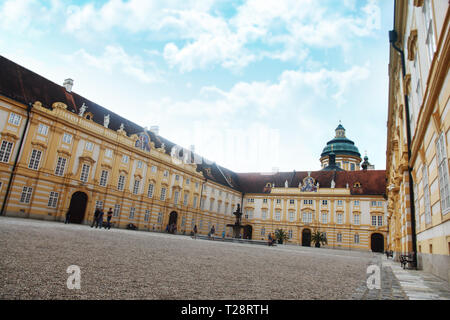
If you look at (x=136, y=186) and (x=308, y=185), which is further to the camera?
(x=308, y=185)

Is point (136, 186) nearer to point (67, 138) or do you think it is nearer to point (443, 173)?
point (67, 138)

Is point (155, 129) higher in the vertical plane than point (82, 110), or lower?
higher

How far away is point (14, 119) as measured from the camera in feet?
84.5

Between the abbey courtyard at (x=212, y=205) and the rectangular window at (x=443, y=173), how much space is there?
5cm

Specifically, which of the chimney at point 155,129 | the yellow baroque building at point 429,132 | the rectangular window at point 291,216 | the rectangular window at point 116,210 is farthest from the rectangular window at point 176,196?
the yellow baroque building at point 429,132

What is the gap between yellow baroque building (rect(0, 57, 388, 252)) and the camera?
26.5 meters

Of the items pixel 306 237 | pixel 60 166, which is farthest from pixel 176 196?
pixel 306 237

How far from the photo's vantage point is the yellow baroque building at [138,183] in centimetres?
2647

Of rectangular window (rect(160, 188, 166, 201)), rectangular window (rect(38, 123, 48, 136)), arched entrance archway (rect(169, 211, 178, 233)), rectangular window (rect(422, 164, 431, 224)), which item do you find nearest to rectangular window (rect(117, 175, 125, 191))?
rectangular window (rect(160, 188, 166, 201))

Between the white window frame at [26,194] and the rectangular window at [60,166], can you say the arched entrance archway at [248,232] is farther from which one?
the white window frame at [26,194]

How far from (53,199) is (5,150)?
5732 mm

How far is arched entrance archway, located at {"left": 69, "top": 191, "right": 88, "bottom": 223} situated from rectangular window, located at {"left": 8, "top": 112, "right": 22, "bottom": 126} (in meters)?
8.20
